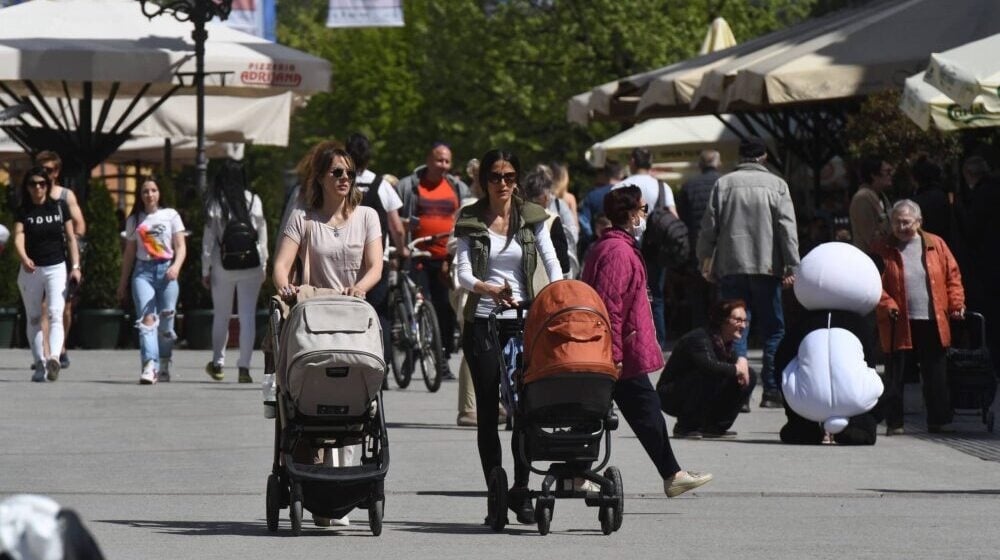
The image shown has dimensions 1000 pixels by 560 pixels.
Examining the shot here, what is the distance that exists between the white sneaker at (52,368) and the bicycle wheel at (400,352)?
Answer: 2770 mm

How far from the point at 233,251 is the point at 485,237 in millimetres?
7561

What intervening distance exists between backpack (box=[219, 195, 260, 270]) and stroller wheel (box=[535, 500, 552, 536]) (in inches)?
326

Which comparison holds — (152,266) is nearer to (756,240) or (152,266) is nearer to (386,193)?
(386,193)

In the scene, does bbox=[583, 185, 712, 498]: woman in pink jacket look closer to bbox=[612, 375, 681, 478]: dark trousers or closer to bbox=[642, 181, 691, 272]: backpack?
bbox=[612, 375, 681, 478]: dark trousers

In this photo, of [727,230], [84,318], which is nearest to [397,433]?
[727,230]

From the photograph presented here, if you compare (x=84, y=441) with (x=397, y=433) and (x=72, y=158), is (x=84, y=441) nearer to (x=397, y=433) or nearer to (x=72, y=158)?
(x=397, y=433)

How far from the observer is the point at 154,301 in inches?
682

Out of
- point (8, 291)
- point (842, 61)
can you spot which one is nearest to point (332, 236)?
point (842, 61)

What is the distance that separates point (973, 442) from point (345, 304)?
569cm

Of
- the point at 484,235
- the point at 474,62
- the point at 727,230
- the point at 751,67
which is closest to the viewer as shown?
the point at 484,235

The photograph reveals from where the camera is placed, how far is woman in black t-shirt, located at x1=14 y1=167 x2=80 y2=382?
56.4ft

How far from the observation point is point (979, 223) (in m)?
17.2

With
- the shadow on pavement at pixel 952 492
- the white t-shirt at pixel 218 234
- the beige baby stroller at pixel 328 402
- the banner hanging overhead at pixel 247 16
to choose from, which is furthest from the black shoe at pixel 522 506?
the banner hanging overhead at pixel 247 16

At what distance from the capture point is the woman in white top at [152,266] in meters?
17.2
